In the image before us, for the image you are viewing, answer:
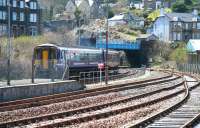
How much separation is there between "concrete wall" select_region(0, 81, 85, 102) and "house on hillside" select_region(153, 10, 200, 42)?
90.4 metres

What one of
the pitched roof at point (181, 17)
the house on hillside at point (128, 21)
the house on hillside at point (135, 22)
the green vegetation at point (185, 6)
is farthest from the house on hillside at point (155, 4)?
the pitched roof at point (181, 17)

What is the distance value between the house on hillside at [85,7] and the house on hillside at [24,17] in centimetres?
4639

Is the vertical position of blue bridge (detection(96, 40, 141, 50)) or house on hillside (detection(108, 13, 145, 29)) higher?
house on hillside (detection(108, 13, 145, 29))

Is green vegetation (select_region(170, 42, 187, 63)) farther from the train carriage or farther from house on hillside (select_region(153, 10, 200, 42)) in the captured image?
the train carriage

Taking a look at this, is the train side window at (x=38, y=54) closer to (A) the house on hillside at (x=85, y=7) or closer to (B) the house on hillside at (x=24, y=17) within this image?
(B) the house on hillside at (x=24, y=17)

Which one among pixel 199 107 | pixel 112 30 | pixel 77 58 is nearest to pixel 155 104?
pixel 199 107

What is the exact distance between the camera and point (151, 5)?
186000mm

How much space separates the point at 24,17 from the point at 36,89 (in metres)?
69.6

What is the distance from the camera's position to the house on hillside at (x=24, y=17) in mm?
91494

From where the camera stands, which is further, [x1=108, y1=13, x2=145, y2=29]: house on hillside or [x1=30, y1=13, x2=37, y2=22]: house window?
[x1=108, y1=13, x2=145, y2=29]: house on hillside

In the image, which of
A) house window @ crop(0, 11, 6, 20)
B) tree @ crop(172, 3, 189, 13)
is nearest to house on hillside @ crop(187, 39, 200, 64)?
house window @ crop(0, 11, 6, 20)

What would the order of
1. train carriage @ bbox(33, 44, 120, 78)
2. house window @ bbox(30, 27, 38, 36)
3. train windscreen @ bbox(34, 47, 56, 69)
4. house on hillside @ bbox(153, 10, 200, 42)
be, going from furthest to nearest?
1. house on hillside @ bbox(153, 10, 200, 42)
2. house window @ bbox(30, 27, 38, 36)
3. train windscreen @ bbox(34, 47, 56, 69)
4. train carriage @ bbox(33, 44, 120, 78)

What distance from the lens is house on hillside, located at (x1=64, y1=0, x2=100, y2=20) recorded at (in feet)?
496

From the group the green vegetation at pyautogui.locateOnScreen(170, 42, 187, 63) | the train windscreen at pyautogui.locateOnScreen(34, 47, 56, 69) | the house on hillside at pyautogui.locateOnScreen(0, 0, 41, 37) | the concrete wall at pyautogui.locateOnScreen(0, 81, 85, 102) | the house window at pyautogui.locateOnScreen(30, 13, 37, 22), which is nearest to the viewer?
the concrete wall at pyautogui.locateOnScreen(0, 81, 85, 102)
